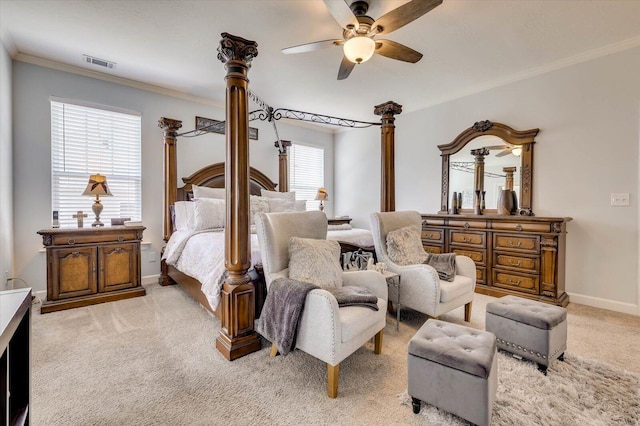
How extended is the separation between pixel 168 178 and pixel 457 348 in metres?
4.06

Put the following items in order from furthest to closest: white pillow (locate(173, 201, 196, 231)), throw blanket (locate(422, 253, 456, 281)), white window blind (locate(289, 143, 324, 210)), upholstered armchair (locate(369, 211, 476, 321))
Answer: white window blind (locate(289, 143, 324, 210)), white pillow (locate(173, 201, 196, 231)), throw blanket (locate(422, 253, 456, 281)), upholstered armchair (locate(369, 211, 476, 321))

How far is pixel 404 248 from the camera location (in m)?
3.05

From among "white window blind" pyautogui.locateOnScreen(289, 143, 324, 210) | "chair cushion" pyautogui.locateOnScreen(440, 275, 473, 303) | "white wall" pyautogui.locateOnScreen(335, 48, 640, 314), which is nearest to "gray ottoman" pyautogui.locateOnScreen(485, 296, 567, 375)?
"chair cushion" pyautogui.locateOnScreen(440, 275, 473, 303)

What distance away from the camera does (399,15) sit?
2127 millimetres

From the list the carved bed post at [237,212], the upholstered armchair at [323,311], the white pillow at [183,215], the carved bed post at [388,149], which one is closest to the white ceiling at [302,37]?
the carved bed post at [388,149]

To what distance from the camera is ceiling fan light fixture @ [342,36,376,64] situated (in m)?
2.28

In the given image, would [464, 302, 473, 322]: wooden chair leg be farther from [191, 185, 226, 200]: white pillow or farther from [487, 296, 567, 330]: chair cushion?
[191, 185, 226, 200]: white pillow

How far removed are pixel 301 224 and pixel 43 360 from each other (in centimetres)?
217

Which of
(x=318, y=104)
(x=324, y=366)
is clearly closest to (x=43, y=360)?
(x=324, y=366)

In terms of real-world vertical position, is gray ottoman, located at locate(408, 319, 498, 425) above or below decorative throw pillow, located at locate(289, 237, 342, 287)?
below

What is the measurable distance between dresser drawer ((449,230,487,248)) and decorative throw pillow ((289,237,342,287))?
96.3 inches

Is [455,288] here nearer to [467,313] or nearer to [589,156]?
[467,313]

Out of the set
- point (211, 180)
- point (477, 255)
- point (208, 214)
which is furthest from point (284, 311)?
point (211, 180)

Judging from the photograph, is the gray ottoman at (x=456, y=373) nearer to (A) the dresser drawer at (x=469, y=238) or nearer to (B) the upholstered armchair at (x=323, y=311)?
(B) the upholstered armchair at (x=323, y=311)
